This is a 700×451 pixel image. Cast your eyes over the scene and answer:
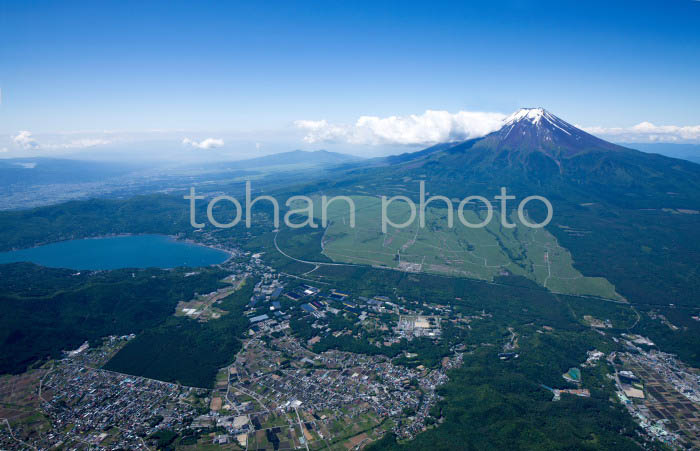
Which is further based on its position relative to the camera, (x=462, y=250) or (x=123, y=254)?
(x=123, y=254)

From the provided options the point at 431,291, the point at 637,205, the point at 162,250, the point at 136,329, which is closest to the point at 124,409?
the point at 136,329

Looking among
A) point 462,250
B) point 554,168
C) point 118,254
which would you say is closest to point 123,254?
point 118,254

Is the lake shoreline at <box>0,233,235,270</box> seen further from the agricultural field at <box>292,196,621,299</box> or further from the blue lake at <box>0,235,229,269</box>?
the agricultural field at <box>292,196,621,299</box>

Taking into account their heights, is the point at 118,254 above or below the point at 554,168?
below

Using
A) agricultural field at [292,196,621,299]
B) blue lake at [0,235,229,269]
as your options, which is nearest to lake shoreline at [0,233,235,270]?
blue lake at [0,235,229,269]

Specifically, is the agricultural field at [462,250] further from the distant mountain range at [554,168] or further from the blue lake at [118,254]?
the distant mountain range at [554,168]

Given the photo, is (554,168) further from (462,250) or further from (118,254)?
(118,254)

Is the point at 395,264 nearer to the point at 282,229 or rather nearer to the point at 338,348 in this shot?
the point at 338,348
